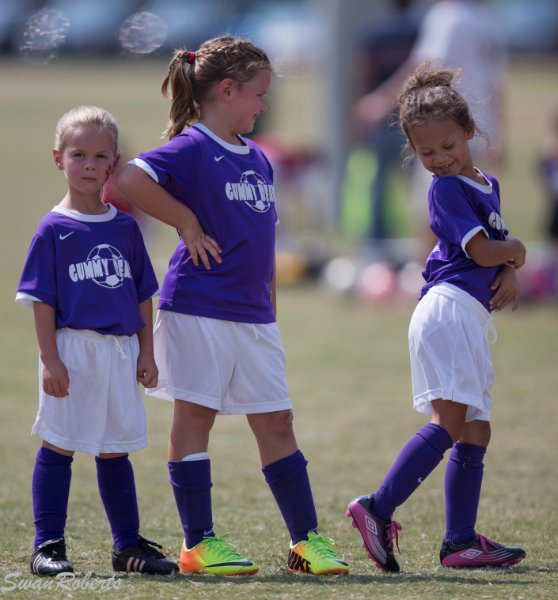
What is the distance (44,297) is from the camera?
3.52 metres

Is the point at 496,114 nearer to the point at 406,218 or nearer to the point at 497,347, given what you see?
the point at 497,347

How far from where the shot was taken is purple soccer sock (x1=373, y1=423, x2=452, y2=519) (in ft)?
11.9

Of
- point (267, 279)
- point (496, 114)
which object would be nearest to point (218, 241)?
point (267, 279)

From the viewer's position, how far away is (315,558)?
11.8 feet

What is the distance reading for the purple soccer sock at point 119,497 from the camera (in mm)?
3643

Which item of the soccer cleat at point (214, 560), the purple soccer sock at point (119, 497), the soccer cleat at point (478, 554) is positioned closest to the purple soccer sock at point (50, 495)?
the purple soccer sock at point (119, 497)

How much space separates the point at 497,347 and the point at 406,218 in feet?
17.7

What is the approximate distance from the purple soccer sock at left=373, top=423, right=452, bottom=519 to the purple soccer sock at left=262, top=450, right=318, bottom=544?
222mm

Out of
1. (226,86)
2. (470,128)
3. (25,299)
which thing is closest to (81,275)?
(25,299)

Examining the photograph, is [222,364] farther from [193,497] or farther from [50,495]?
[50,495]

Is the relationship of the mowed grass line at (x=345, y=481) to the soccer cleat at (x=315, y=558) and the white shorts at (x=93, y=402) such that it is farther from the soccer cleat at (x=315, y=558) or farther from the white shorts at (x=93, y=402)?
the white shorts at (x=93, y=402)

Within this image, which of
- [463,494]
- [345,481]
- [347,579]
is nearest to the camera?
[347,579]

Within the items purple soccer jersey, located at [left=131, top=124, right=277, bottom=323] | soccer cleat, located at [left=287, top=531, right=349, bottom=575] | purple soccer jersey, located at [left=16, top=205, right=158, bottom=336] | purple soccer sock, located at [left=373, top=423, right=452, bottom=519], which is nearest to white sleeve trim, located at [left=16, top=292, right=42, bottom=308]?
purple soccer jersey, located at [left=16, top=205, right=158, bottom=336]

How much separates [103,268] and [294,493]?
934 millimetres
